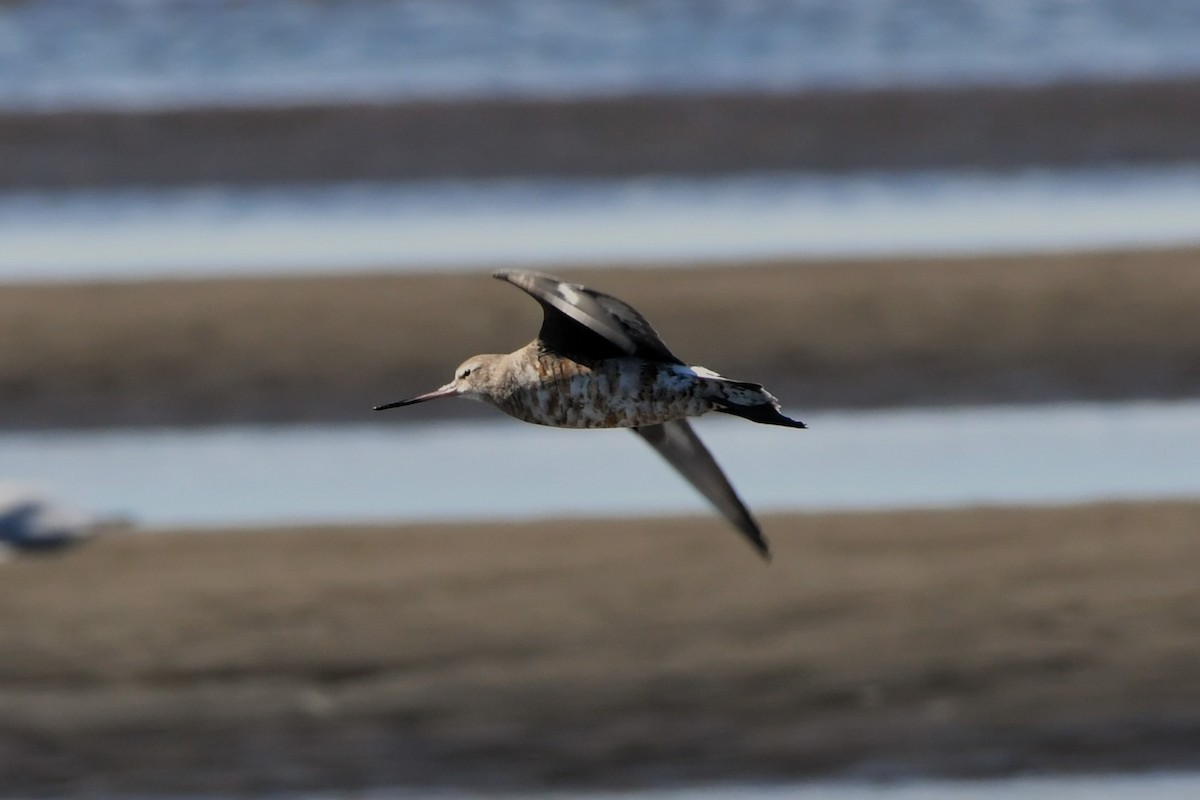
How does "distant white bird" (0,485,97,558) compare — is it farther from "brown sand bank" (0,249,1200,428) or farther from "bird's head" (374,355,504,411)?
"bird's head" (374,355,504,411)

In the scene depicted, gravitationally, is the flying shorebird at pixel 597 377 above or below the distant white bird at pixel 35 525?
below

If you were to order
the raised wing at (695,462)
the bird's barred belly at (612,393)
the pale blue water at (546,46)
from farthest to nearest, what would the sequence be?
the pale blue water at (546,46) → the raised wing at (695,462) → the bird's barred belly at (612,393)

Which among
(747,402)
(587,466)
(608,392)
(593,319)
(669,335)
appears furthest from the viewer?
(669,335)

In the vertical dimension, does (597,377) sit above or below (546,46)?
below

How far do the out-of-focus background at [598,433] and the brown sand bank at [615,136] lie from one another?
5 cm

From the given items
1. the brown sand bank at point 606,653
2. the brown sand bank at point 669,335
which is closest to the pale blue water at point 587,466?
the brown sand bank at point 669,335

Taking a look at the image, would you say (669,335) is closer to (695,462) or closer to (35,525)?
(35,525)

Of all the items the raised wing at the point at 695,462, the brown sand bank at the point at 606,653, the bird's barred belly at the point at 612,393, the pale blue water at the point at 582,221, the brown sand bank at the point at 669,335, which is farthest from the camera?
the pale blue water at the point at 582,221

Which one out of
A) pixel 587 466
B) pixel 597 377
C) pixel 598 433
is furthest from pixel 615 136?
pixel 597 377

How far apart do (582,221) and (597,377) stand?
29.2 feet

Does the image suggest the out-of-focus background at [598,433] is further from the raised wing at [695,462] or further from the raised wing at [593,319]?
the raised wing at [593,319]

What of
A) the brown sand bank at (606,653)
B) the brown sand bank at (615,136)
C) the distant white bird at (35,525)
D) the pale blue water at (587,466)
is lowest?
the brown sand bank at (606,653)

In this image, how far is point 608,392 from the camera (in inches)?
226

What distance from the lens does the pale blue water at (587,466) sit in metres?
10.5
